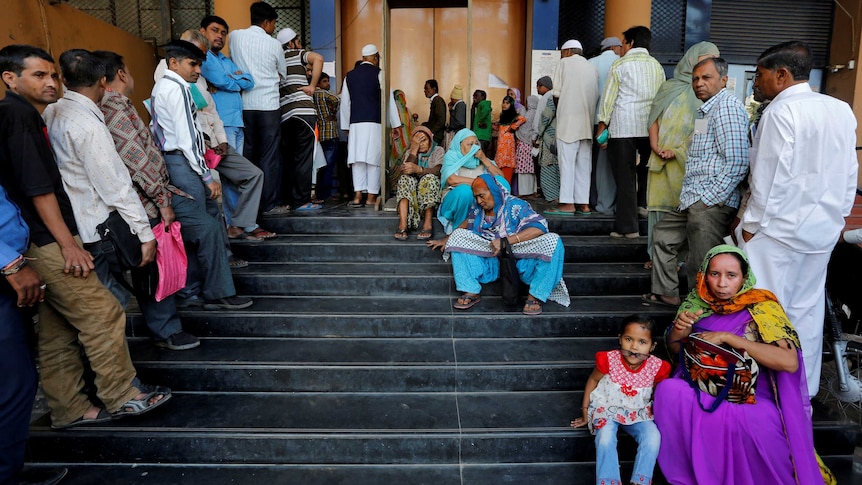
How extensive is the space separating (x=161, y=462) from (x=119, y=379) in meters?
0.49

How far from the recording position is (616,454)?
2508 mm

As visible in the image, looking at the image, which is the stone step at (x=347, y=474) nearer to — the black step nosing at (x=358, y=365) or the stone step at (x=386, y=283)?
the black step nosing at (x=358, y=365)

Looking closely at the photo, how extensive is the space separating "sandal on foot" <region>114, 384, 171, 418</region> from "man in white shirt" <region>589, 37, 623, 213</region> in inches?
160

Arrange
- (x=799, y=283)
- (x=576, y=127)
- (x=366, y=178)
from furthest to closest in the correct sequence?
(x=366, y=178)
(x=576, y=127)
(x=799, y=283)

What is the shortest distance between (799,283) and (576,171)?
263 cm

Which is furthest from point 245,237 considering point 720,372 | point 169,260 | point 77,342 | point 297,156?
point 720,372

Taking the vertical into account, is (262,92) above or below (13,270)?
above

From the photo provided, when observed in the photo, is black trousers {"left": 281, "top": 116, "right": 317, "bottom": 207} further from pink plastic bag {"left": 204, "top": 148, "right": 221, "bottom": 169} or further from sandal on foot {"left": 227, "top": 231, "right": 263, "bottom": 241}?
pink plastic bag {"left": 204, "top": 148, "right": 221, "bottom": 169}

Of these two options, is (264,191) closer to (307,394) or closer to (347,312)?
(347,312)

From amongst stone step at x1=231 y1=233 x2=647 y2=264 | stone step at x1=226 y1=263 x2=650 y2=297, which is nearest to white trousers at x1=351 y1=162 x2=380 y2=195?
stone step at x1=231 y1=233 x2=647 y2=264

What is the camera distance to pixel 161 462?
110 inches

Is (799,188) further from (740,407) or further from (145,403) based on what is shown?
(145,403)

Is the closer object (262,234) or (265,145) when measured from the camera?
(262,234)

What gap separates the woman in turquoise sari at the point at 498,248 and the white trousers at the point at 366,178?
1.84 meters
